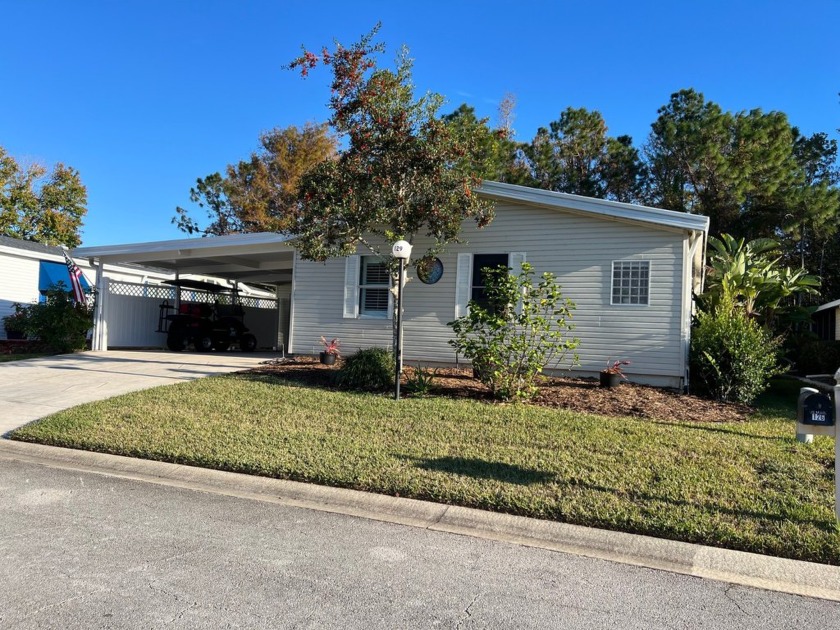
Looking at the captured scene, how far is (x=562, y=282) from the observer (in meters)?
10.8

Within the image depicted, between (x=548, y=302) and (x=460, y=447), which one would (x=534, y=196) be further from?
(x=460, y=447)

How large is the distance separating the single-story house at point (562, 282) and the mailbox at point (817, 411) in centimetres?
613

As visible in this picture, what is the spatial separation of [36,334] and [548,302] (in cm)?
Result: 1336

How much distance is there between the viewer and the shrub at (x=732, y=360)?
9047mm

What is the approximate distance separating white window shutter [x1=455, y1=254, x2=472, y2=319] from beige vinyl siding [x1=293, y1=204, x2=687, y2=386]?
0.15 metres

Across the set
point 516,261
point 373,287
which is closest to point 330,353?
point 373,287

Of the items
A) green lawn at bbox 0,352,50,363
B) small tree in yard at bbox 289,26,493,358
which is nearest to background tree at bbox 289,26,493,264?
small tree in yard at bbox 289,26,493,358

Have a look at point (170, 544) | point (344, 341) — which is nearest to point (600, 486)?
point (170, 544)

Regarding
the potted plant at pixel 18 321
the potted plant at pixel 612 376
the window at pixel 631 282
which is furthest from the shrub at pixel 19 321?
the window at pixel 631 282

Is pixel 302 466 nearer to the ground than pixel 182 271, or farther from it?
nearer to the ground

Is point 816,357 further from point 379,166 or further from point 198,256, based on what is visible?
point 198,256

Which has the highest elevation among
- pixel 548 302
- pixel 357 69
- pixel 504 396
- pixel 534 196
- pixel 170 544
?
pixel 357 69

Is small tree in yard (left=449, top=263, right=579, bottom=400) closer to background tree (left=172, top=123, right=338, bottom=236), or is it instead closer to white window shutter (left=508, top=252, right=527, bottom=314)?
white window shutter (left=508, top=252, right=527, bottom=314)

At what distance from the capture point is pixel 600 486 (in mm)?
4895
